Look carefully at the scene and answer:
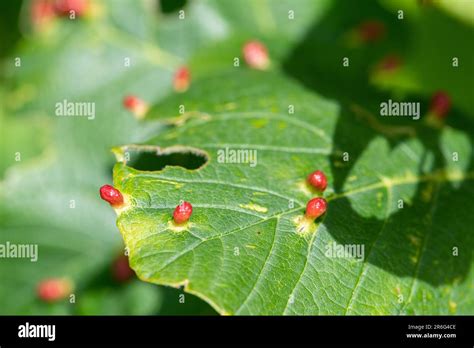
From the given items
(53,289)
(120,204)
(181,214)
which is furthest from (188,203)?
(53,289)

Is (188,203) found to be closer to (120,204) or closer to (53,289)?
(120,204)

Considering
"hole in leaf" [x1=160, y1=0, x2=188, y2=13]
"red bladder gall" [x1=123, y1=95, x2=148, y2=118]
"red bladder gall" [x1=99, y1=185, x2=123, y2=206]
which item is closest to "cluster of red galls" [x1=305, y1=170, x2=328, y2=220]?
"red bladder gall" [x1=99, y1=185, x2=123, y2=206]

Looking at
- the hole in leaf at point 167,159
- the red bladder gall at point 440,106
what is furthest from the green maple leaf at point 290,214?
the red bladder gall at point 440,106

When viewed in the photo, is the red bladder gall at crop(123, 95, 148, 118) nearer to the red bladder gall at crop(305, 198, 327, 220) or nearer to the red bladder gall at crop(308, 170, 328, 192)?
the red bladder gall at crop(308, 170, 328, 192)

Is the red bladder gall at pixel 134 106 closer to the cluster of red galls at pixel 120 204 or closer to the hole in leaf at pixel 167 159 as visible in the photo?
the hole in leaf at pixel 167 159
